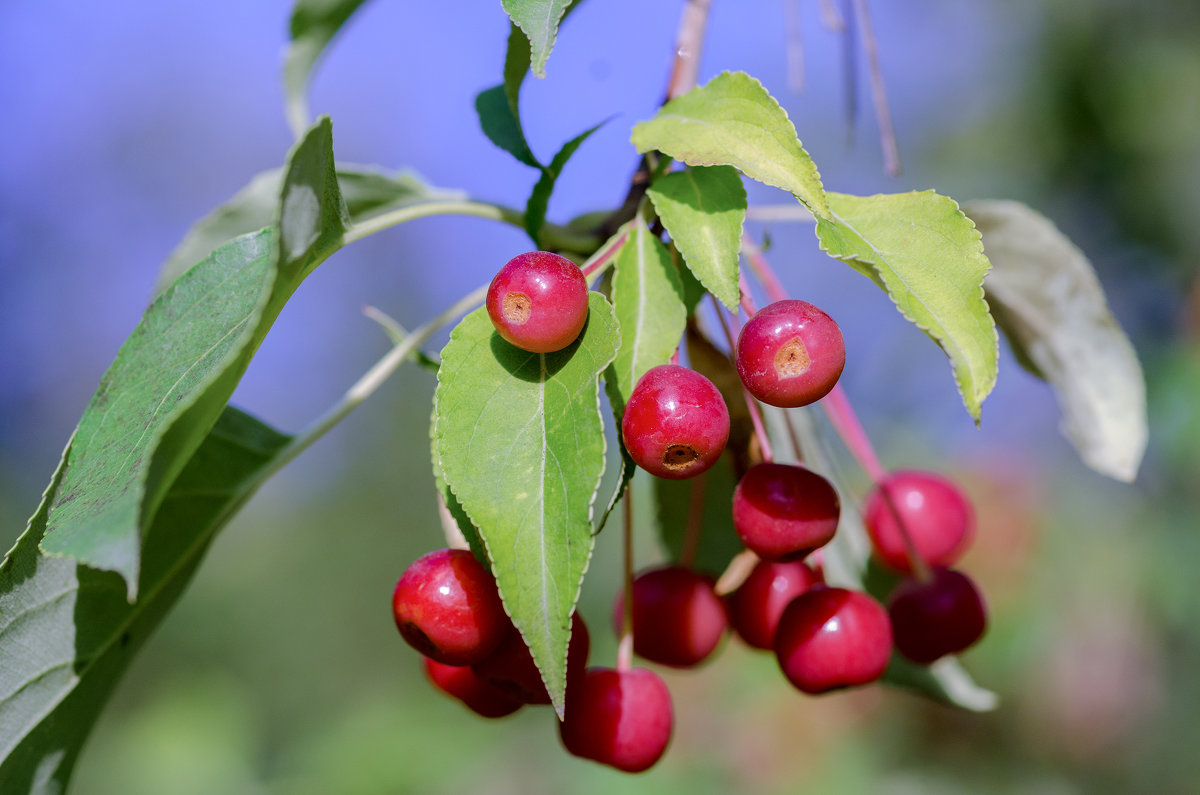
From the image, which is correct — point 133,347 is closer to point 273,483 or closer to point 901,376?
point 901,376

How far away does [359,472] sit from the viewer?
11625mm

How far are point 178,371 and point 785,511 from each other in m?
0.55

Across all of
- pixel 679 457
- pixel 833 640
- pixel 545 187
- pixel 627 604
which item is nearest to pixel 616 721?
pixel 627 604

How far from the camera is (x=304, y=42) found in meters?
1.46

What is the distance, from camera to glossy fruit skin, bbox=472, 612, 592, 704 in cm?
86

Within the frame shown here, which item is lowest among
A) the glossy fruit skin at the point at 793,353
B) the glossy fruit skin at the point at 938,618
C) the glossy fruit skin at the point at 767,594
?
the glossy fruit skin at the point at 938,618

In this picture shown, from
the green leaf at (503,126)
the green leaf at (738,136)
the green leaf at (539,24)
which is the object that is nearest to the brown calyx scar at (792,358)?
the green leaf at (738,136)

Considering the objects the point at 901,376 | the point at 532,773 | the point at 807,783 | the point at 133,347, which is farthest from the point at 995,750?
the point at 133,347

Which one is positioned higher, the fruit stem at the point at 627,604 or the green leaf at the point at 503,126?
Answer: the green leaf at the point at 503,126

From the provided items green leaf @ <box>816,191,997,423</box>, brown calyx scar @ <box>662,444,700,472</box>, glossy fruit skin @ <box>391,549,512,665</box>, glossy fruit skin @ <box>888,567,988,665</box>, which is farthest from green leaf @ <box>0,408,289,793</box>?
glossy fruit skin @ <box>888,567,988,665</box>

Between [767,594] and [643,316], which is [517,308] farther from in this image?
[767,594]

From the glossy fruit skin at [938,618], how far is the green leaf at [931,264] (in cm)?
52

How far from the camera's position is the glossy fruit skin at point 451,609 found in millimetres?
812

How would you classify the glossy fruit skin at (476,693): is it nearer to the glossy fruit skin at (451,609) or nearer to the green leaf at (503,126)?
the glossy fruit skin at (451,609)
